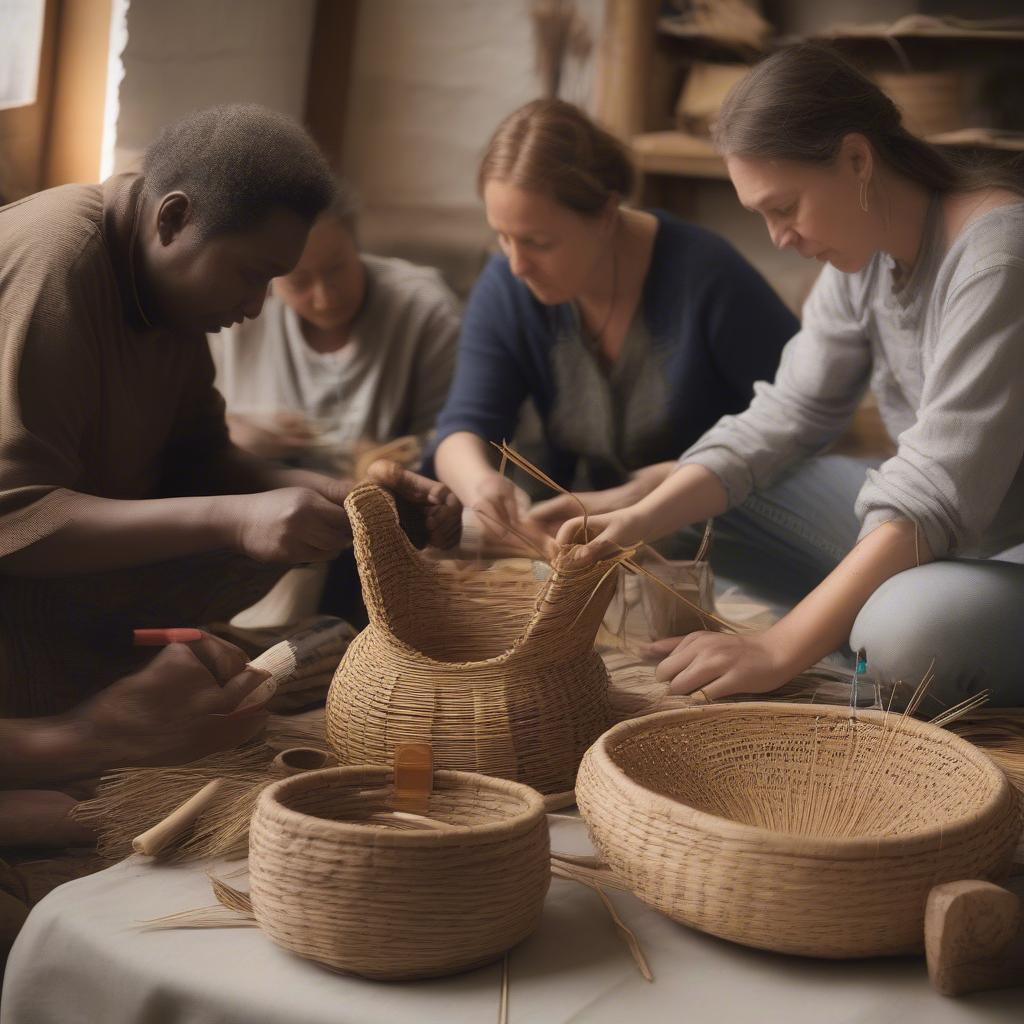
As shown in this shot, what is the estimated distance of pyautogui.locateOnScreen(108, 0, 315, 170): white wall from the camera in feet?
6.49

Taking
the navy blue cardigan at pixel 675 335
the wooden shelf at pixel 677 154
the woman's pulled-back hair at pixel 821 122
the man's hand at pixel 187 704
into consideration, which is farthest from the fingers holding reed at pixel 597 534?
the wooden shelf at pixel 677 154

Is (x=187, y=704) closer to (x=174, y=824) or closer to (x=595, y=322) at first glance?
(x=174, y=824)

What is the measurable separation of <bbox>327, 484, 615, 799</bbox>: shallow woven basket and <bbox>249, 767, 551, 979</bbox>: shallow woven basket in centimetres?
28

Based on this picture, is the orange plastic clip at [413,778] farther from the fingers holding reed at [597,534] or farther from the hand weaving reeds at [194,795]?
the fingers holding reed at [597,534]

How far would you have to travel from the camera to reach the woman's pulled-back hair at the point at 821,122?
152 cm

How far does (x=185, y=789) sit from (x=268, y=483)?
0.65m

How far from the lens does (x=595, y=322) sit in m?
2.22

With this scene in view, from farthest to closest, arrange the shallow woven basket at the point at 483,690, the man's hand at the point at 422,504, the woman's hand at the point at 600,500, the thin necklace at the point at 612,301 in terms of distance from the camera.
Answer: the thin necklace at the point at 612,301 < the woman's hand at the point at 600,500 < the man's hand at the point at 422,504 < the shallow woven basket at the point at 483,690

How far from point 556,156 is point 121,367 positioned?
80cm

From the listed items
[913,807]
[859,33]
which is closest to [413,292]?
[859,33]

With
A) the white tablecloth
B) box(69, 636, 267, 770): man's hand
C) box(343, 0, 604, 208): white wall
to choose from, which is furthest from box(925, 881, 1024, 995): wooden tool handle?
box(343, 0, 604, 208): white wall

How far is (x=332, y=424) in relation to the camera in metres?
2.60

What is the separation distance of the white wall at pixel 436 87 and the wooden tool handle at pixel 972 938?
8.70 ft

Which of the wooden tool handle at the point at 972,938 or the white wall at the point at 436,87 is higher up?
the white wall at the point at 436,87
